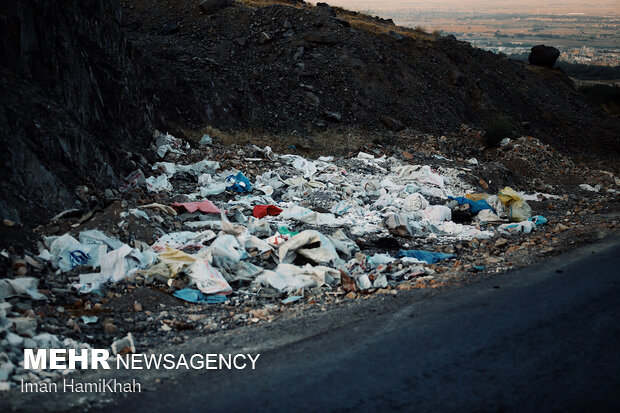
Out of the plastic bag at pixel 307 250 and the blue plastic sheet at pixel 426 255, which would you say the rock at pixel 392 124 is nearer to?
the blue plastic sheet at pixel 426 255

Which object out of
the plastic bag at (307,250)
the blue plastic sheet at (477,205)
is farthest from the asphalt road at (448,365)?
the blue plastic sheet at (477,205)

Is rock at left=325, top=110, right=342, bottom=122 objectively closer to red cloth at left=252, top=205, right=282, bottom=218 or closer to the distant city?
red cloth at left=252, top=205, right=282, bottom=218

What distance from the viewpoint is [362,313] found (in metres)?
4.27

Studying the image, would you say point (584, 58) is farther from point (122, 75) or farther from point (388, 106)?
point (122, 75)

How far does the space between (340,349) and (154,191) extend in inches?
201

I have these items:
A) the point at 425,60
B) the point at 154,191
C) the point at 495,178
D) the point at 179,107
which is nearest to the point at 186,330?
the point at 154,191

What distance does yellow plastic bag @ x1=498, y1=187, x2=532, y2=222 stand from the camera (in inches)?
326

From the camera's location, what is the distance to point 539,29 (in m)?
98.7

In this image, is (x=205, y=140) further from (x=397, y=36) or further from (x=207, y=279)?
(x=397, y=36)

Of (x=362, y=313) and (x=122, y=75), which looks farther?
(x=122, y=75)

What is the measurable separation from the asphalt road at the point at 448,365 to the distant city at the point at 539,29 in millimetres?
44576

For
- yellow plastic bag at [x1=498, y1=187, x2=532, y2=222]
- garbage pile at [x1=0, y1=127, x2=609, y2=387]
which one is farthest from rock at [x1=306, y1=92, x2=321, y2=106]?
yellow plastic bag at [x1=498, y1=187, x2=532, y2=222]

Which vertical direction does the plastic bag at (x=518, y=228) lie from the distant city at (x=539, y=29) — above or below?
below

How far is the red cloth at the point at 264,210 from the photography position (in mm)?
7453
